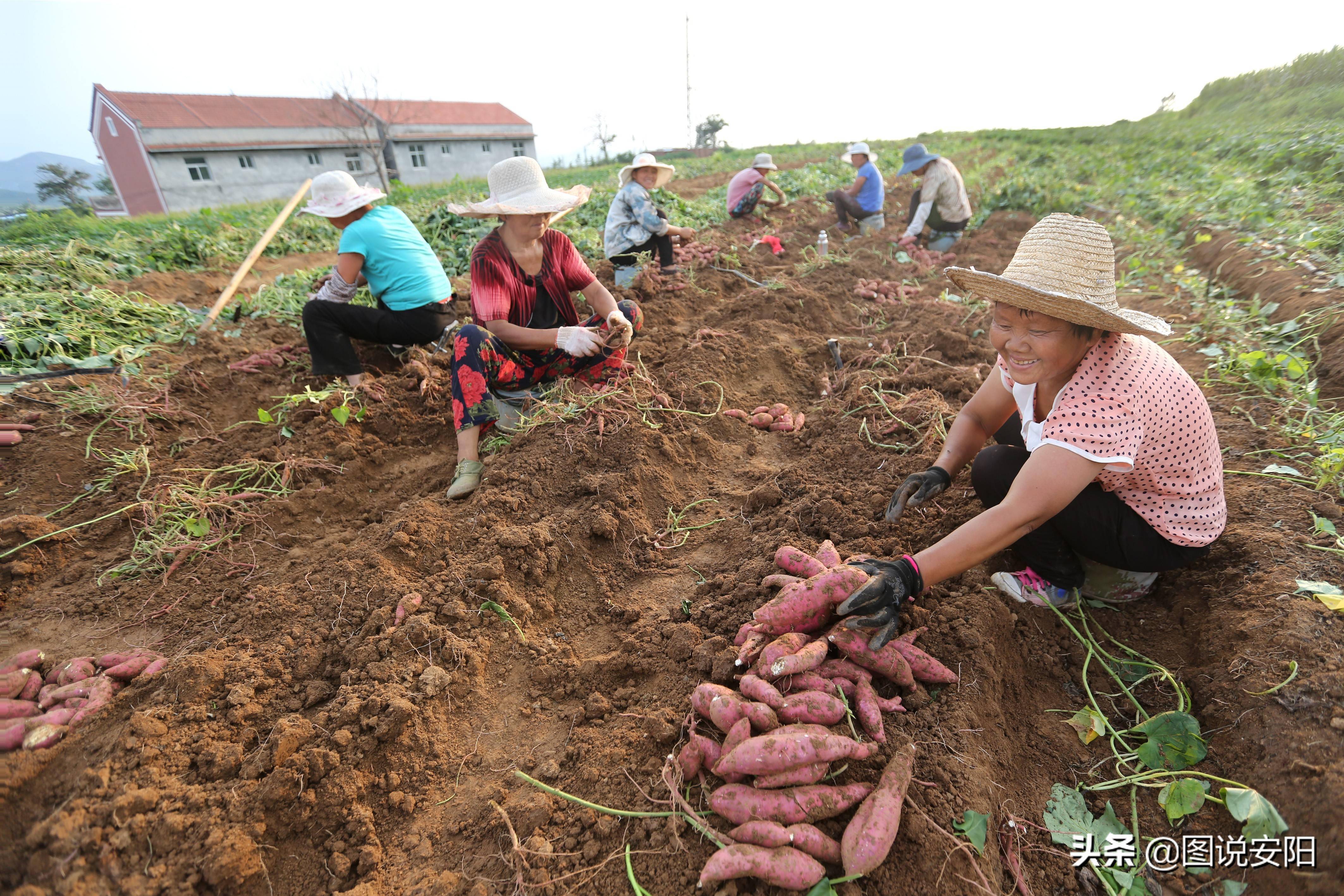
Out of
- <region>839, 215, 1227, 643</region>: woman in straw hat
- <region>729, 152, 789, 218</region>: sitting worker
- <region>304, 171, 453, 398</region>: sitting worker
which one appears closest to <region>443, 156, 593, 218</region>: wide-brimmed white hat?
<region>304, 171, 453, 398</region>: sitting worker

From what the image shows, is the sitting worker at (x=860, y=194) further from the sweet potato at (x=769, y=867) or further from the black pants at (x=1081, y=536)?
the sweet potato at (x=769, y=867)

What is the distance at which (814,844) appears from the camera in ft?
4.39

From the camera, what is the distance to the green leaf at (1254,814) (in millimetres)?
1297

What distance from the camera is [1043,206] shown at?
8211mm

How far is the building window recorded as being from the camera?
22.7m

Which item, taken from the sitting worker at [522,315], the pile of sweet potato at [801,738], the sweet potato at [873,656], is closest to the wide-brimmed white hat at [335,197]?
the sitting worker at [522,315]

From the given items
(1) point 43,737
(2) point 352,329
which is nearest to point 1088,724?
(1) point 43,737

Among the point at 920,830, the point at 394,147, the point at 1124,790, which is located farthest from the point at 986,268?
the point at 394,147

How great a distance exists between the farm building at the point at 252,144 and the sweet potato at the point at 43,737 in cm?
2817

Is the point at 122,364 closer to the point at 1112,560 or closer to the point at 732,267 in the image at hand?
the point at 732,267

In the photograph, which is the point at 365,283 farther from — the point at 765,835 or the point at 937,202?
the point at 937,202

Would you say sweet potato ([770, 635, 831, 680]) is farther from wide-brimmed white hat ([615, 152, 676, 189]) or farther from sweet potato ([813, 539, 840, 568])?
wide-brimmed white hat ([615, 152, 676, 189])

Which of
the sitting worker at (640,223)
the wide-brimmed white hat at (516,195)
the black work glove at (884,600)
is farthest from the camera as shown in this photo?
the sitting worker at (640,223)

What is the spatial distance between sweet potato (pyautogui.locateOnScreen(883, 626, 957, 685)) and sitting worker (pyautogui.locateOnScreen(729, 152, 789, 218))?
815cm
